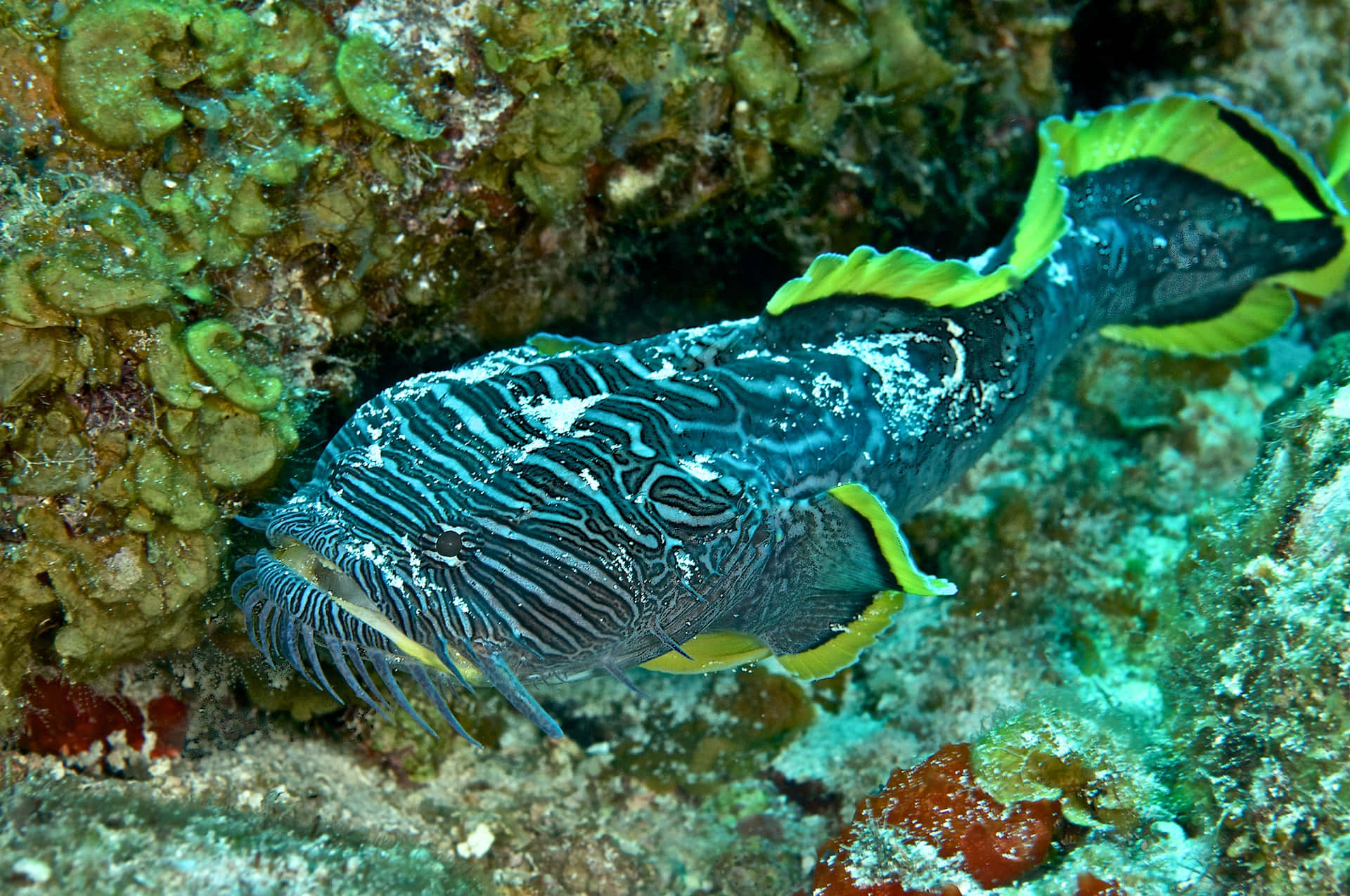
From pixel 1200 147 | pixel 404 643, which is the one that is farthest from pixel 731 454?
pixel 1200 147

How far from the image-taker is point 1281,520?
3570 millimetres

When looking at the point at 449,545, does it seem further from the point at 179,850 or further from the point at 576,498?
the point at 179,850

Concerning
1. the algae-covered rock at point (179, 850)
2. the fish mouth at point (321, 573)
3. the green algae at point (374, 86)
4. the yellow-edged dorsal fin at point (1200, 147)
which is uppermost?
the green algae at point (374, 86)

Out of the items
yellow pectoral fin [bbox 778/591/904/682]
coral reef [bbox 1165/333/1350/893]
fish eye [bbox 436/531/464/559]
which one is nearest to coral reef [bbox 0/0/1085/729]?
fish eye [bbox 436/531/464/559]

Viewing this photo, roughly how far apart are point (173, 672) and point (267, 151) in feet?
7.97

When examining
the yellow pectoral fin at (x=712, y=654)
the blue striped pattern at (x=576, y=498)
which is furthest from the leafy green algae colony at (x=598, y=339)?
the yellow pectoral fin at (x=712, y=654)

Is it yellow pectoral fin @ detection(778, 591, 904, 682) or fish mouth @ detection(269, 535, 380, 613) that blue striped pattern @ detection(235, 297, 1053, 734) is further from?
yellow pectoral fin @ detection(778, 591, 904, 682)

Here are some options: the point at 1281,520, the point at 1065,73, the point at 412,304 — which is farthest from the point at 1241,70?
the point at 412,304

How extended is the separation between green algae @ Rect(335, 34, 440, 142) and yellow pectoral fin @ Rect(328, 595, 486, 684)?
2.08m

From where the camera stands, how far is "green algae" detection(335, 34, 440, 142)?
11.9ft

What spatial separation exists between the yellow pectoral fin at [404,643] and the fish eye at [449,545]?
309 mm

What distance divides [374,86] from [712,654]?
9.69 feet

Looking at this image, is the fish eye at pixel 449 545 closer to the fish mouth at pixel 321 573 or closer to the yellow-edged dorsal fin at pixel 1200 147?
the fish mouth at pixel 321 573

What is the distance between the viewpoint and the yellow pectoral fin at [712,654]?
13.1 ft
